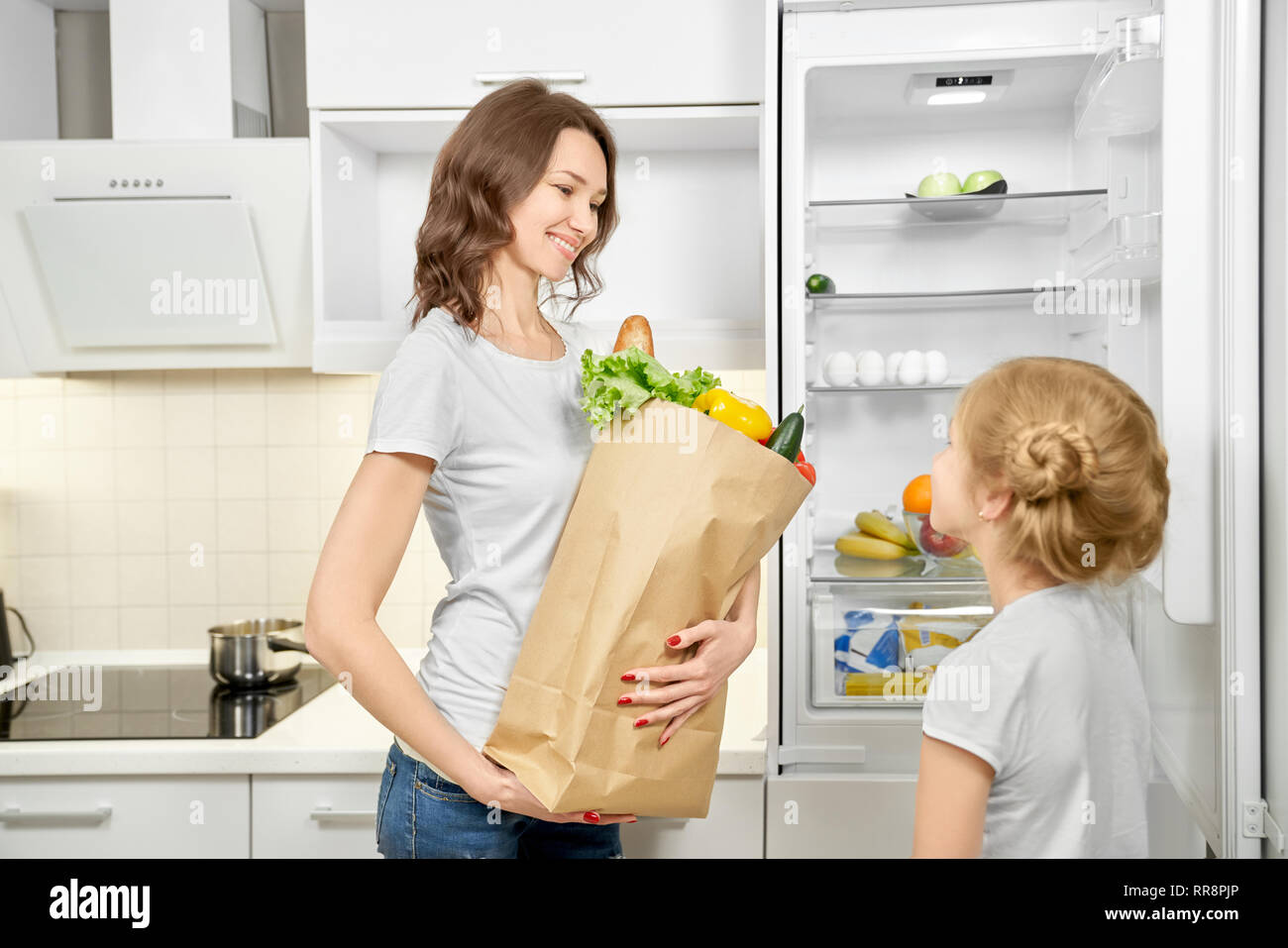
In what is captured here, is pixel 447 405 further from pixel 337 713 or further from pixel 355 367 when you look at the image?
pixel 337 713

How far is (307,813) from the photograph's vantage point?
1.57 m

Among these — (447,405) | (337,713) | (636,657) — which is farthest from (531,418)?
(337,713)

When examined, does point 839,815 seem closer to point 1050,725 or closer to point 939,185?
point 1050,725

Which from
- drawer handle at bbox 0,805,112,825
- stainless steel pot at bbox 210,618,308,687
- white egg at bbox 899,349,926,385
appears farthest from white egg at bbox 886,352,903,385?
drawer handle at bbox 0,805,112,825

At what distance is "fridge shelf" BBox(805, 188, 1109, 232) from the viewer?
1610 mm

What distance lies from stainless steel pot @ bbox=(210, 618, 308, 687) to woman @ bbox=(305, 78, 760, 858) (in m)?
0.85

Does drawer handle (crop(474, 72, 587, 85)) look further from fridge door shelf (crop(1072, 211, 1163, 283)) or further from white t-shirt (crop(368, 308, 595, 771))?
fridge door shelf (crop(1072, 211, 1163, 283))

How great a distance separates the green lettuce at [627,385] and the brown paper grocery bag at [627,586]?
0.01m

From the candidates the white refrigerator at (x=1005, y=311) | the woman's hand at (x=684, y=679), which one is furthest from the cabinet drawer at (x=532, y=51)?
the woman's hand at (x=684, y=679)

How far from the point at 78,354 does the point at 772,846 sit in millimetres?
1587

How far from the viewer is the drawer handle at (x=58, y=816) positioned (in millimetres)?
1560

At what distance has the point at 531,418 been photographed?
1.06 metres

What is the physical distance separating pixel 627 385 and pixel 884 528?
33.4 inches

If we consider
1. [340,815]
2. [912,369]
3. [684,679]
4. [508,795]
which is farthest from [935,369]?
[340,815]
